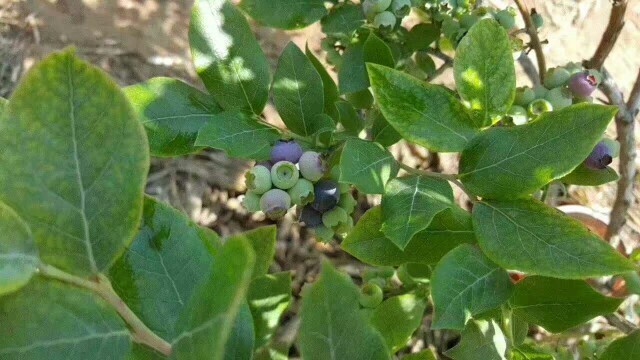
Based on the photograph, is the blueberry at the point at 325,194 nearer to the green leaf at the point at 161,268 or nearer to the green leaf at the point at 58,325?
the green leaf at the point at 161,268

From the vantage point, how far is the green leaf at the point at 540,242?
0.78m

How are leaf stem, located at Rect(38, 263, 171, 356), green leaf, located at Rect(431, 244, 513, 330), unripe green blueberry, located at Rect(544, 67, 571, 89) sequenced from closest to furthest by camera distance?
1. leaf stem, located at Rect(38, 263, 171, 356)
2. green leaf, located at Rect(431, 244, 513, 330)
3. unripe green blueberry, located at Rect(544, 67, 571, 89)

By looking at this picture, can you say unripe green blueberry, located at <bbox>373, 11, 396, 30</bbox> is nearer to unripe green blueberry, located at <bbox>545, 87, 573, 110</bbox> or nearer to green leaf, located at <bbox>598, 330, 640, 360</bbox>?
unripe green blueberry, located at <bbox>545, 87, 573, 110</bbox>

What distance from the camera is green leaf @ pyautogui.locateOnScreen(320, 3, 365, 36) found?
1133mm

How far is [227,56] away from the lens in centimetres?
97

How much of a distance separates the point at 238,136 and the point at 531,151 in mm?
379

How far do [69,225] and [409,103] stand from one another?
1.44 feet

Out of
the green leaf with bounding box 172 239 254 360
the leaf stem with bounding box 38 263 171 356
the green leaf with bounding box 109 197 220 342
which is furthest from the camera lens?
the green leaf with bounding box 109 197 220 342

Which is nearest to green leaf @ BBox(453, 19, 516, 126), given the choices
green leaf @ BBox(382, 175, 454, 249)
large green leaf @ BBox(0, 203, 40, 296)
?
green leaf @ BBox(382, 175, 454, 249)

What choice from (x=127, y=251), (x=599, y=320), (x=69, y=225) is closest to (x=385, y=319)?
(x=127, y=251)

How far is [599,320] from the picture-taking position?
5.81ft

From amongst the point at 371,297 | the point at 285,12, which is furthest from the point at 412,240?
the point at 285,12

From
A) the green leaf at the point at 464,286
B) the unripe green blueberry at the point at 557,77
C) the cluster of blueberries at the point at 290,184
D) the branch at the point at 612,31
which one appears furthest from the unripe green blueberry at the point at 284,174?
the branch at the point at 612,31

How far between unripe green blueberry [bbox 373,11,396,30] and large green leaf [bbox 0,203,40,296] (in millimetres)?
689
